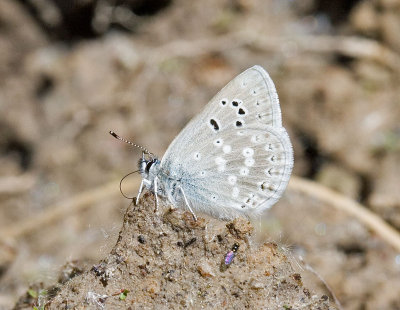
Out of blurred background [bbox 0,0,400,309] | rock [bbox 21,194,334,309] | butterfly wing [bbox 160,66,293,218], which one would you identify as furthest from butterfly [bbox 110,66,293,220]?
blurred background [bbox 0,0,400,309]

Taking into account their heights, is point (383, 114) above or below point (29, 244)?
above

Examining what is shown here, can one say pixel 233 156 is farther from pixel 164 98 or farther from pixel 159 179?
pixel 164 98

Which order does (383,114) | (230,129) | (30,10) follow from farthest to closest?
(30,10) → (383,114) → (230,129)

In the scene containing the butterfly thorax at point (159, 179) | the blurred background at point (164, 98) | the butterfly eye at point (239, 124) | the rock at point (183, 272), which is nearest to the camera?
the rock at point (183, 272)

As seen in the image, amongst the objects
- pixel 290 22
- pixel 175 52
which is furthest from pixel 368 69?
pixel 175 52

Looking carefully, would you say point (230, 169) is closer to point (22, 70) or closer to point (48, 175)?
point (48, 175)

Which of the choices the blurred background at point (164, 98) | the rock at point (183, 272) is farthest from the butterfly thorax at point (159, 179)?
the blurred background at point (164, 98)

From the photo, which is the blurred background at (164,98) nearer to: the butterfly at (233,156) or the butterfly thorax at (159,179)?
the butterfly at (233,156)

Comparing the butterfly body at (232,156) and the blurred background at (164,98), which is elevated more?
the butterfly body at (232,156)
